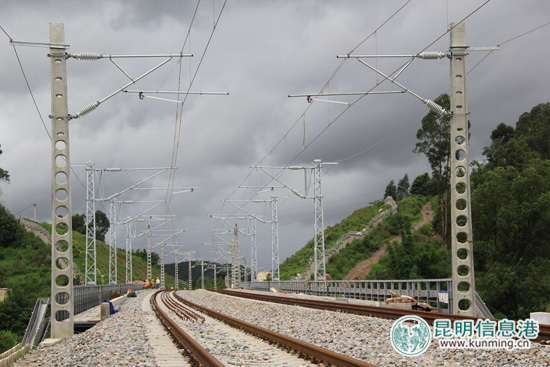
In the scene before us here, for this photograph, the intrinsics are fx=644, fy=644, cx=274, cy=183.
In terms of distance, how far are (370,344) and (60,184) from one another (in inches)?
445

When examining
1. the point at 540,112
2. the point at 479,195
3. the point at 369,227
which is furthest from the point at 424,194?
the point at 479,195

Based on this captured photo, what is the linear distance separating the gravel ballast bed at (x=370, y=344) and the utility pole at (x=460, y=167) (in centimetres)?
369

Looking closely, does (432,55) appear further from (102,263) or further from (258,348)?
(102,263)

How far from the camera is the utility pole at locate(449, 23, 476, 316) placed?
1998 cm

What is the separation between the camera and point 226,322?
23.1m

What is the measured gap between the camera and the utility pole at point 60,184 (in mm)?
19969

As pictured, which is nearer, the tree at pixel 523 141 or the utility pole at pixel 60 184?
the utility pole at pixel 60 184

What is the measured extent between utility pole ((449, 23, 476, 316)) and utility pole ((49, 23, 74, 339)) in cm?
1198

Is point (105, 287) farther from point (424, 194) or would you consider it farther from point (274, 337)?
point (424, 194)

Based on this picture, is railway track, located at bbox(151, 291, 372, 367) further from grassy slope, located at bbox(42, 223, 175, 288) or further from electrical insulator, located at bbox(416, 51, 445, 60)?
grassy slope, located at bbox(42, 223, 175, 288)

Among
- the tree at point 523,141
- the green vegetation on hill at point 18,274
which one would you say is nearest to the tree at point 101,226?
the green vegetation on hill at point 18,274

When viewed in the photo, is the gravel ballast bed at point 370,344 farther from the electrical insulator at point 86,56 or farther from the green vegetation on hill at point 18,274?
the green vegetation on hill at point 18,274

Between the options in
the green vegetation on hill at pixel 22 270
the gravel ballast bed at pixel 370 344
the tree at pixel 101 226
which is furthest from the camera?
the tree at pixel 101 226

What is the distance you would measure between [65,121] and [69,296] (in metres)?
5.59
